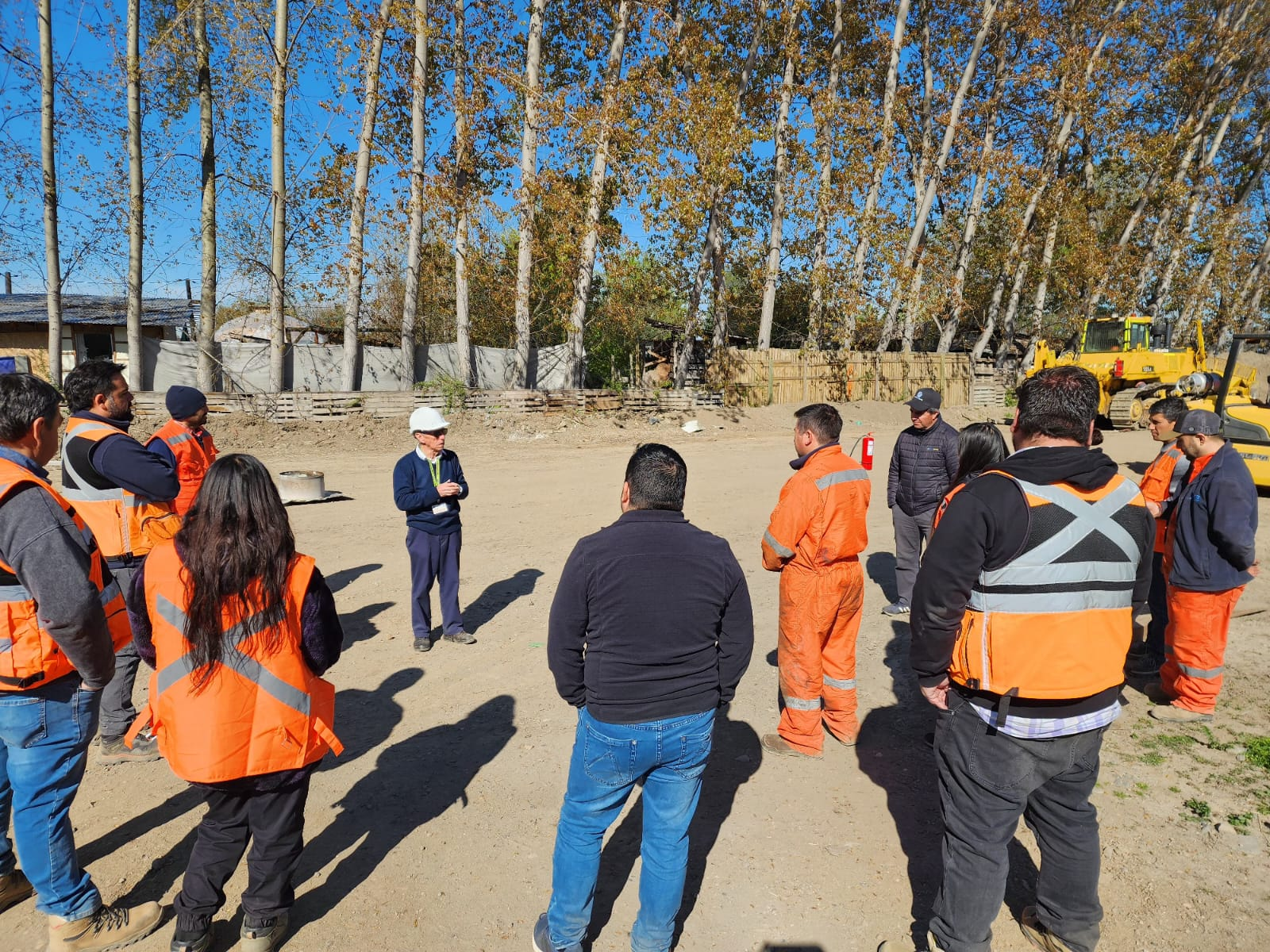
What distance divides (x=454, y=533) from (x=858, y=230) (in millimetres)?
25606

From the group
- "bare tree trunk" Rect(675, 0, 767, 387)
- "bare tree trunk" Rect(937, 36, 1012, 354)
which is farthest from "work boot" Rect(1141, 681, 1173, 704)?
"bare tree trunk" Rect(937, 36, 1012, 354)

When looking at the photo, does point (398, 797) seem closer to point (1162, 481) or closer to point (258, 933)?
point (258, 933)

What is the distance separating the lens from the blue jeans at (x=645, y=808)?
2.36 m

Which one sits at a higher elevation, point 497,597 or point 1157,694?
point 1157,694

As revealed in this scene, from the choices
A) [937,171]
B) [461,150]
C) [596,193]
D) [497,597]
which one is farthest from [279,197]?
[937,171]

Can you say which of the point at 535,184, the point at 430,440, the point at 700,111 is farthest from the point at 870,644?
the point at 700,111

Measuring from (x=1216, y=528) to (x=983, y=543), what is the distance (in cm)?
289

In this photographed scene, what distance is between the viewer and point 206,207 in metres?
18.7

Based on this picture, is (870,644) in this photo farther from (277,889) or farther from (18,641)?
(18,641)

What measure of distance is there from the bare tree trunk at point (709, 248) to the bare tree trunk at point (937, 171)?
807 cm

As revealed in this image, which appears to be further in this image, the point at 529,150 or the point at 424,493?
the point at 529,150

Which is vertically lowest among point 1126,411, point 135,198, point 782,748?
point 782,748

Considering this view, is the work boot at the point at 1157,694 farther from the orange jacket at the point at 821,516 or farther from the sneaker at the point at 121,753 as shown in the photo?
the sneaker at the point at 121,753

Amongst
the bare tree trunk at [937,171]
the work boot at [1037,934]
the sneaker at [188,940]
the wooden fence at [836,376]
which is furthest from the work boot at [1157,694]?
the bare tree trunk at [937,171]
